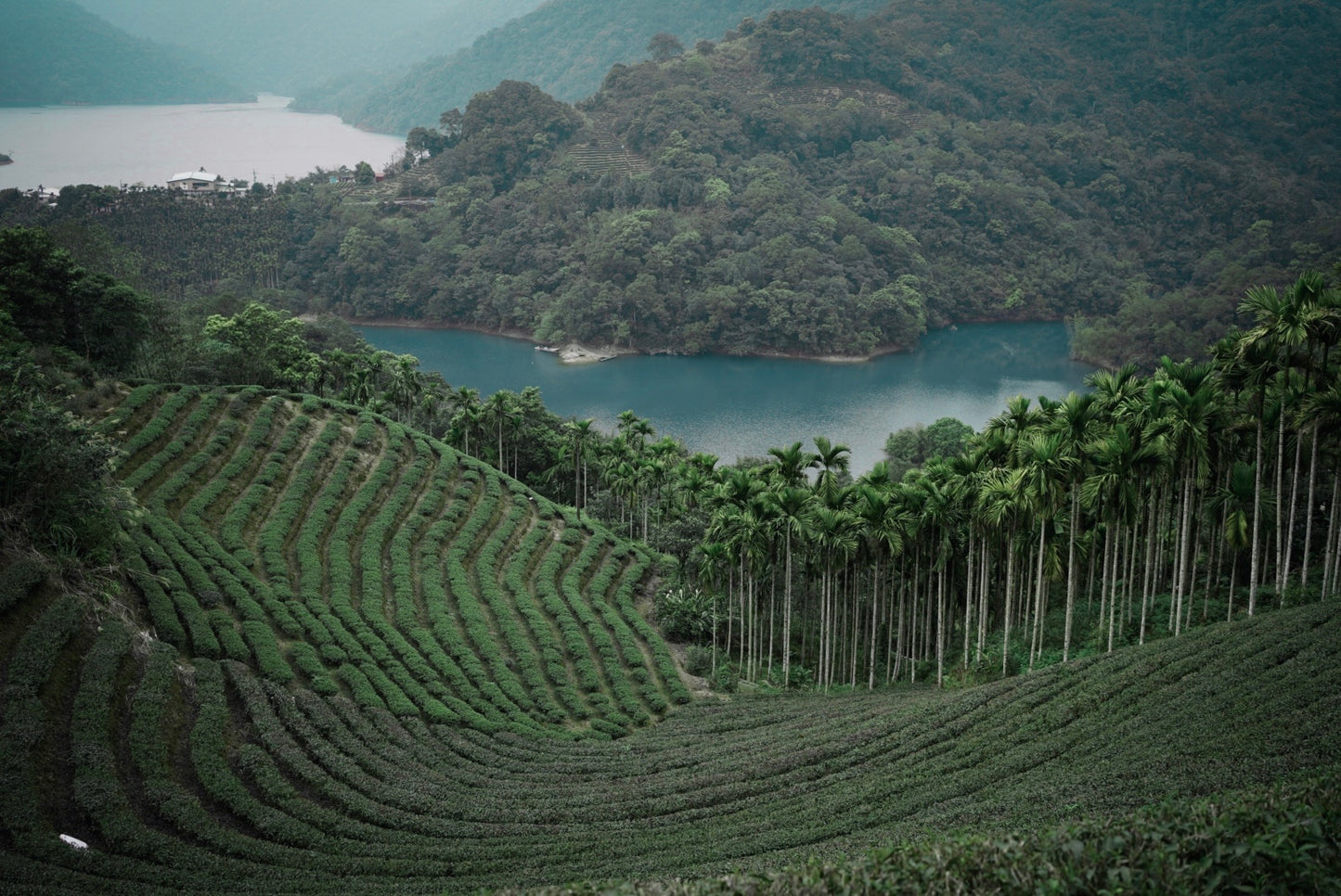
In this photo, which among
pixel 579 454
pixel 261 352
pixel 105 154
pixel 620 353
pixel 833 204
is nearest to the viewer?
pixel 579 454

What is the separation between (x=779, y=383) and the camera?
97.5 metres

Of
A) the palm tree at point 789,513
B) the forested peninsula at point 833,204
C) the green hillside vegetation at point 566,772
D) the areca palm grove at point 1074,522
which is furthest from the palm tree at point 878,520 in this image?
the forested peninsula at point 833,204

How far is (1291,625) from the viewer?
2350cm

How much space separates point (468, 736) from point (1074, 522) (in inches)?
683

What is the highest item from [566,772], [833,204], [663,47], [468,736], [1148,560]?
[663,47]

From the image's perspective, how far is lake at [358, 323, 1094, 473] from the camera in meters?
81.4

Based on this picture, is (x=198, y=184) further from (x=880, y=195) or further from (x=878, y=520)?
(x=878, y=520)

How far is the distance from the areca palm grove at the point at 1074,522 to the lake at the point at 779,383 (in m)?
34.9

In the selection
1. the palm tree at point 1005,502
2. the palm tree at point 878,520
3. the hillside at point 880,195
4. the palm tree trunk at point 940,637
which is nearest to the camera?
the palm tree at point 1005,502

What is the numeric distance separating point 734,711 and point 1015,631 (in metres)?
9.56

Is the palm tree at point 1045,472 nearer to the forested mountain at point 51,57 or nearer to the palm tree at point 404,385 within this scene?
the palm tree at point 404,385


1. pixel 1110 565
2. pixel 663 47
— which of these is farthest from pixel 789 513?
pixel 663 47

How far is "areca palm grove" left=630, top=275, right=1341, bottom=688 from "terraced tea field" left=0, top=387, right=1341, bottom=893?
402cm

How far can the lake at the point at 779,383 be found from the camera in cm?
8138
